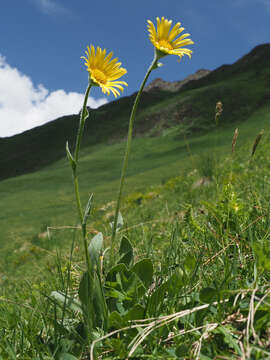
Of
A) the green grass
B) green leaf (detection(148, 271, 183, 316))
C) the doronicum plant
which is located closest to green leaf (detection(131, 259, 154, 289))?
the doronicum plant

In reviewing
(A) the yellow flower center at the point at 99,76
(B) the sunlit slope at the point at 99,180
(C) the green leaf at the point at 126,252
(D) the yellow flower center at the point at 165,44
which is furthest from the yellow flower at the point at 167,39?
(B) the sunlit slope at the point at 99,180

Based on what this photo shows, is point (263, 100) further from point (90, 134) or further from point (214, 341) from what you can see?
point (214, 341)

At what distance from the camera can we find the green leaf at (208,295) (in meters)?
1.40

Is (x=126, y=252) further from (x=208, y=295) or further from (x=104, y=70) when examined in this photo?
(x=104, y=70)

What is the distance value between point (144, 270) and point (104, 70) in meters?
1.03

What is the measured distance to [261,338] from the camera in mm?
1231

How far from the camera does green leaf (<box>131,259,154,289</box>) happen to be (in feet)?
5.46

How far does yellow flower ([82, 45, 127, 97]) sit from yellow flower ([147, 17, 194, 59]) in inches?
8.1

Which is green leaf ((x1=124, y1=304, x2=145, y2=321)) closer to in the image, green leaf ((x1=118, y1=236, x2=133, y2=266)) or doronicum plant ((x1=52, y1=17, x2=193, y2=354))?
doronicum plant ((x1=52, y1=17, x2=193, y2=354))

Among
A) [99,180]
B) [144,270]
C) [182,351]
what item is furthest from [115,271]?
[99,180]

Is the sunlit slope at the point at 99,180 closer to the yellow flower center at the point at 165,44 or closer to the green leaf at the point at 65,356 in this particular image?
the green leaf at the point at 65,356

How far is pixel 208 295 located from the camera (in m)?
1.42

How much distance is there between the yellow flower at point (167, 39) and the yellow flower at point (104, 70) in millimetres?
206

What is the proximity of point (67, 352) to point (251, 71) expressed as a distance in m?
76.1
